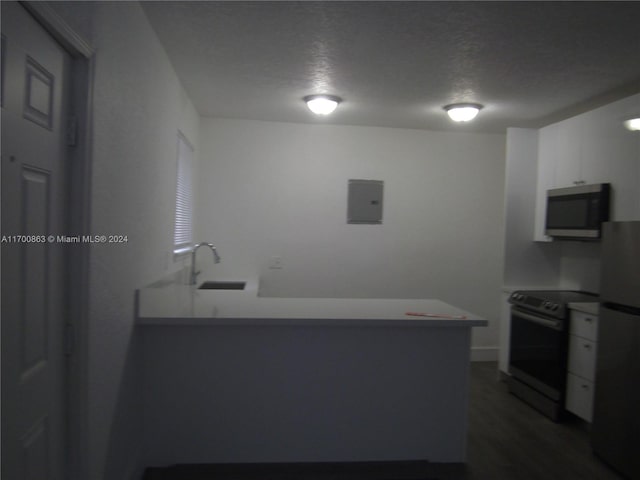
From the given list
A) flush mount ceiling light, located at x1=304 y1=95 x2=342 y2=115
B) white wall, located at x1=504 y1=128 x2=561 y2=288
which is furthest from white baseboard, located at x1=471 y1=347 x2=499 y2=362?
flush mount ceiling light, located at x1=304 y1=95 x2=342 y2=115

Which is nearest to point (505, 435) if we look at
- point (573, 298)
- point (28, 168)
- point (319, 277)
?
point (573, 298)

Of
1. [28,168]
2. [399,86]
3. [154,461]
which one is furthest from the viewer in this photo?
[399,86]

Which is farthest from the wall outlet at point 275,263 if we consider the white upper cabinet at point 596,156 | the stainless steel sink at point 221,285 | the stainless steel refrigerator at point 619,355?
the stainless steel refrigerator at point 619,355

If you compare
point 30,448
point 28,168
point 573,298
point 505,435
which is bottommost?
point 505,435

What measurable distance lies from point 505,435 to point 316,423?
4.91 feet

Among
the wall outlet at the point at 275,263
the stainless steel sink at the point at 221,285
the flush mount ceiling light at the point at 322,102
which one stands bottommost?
the stainless steel sink at the point at 221,285

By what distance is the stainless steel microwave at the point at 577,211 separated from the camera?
3049mm

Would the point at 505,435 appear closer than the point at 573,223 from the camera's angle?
Yes

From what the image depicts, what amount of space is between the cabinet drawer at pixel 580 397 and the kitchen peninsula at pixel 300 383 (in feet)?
3.89

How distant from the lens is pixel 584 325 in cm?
301

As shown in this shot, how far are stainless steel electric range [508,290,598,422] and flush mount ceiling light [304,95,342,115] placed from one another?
93.3 inches

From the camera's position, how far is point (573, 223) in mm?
3334

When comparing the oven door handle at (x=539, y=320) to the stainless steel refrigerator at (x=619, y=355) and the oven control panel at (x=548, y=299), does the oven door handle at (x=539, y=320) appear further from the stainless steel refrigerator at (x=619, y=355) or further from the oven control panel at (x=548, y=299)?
the stainless steel refrigerator at (x=619, y=355)

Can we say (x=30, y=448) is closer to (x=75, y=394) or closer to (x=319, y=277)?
(x=75, y=394)
